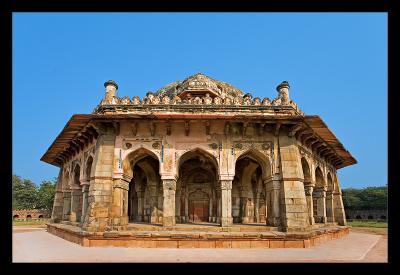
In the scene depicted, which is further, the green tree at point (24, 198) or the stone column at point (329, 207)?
the green tree at point (24, 198)

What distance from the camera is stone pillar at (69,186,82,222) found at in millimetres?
16438

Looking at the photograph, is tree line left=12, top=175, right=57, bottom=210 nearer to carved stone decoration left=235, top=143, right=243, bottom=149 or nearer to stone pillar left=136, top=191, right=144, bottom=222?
stone pillar left=136, top=191, right=144, bottom=222

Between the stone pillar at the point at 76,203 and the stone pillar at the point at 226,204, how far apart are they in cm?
872

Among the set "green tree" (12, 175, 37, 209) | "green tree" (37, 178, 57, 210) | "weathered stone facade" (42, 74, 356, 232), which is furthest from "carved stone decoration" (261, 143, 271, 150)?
"green tree" (12, 175, 37, 209)

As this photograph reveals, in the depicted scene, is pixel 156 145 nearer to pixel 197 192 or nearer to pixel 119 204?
pixel 119 204

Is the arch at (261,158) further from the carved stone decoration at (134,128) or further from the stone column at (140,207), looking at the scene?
the stone column at (140,207)

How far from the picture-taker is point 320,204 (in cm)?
1700

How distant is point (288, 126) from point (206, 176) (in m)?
6.04

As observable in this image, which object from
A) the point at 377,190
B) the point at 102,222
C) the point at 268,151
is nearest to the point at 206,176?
the point at 268,151

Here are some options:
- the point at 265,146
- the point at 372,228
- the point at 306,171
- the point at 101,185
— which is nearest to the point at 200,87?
the point at 265,146

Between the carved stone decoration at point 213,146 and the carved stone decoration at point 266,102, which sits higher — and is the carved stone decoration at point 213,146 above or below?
below

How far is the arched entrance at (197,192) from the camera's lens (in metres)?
16.6

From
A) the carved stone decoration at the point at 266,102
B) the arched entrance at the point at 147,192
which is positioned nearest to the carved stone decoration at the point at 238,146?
the carved stone decoration at the point at 266,102

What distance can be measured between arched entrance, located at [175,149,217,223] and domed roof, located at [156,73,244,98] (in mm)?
3738
